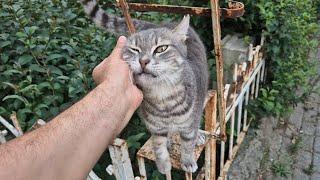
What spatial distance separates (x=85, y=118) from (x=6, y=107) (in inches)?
50.5

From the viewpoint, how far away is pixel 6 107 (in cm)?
245

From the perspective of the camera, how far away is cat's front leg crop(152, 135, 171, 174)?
2132mm

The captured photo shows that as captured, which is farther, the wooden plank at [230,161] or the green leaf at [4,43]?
the wooden plank at [230,161]

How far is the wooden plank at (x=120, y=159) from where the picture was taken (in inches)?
59.6

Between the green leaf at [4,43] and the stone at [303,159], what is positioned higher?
the green leaf at [4,43]

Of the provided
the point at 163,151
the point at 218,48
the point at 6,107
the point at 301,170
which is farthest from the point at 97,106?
the point at 301,170

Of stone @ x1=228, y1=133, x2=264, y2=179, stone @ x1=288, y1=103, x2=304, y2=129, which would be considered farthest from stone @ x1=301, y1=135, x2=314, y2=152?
stone @ x1=228, y1=133, x2=264, y2=179

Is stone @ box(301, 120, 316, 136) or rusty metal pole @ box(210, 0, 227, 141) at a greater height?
rusty metal pole @ box(210, 0, 227, 141)

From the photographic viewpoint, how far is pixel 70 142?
4.23 feet

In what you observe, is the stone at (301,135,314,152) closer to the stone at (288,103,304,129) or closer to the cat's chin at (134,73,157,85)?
the stone at (288,103,304,129)

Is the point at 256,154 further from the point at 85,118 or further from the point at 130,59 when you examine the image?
the point at 85,118

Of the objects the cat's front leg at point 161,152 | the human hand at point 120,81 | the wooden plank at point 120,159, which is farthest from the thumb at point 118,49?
the cat's front leg at point 161,152

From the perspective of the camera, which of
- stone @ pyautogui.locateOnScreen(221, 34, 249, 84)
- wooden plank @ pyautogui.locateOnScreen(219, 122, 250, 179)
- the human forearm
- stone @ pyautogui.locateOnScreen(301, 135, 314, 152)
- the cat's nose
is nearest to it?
the human forearm

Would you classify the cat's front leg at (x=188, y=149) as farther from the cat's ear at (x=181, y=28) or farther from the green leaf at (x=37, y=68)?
the green leaf at (x=37, y=68)
